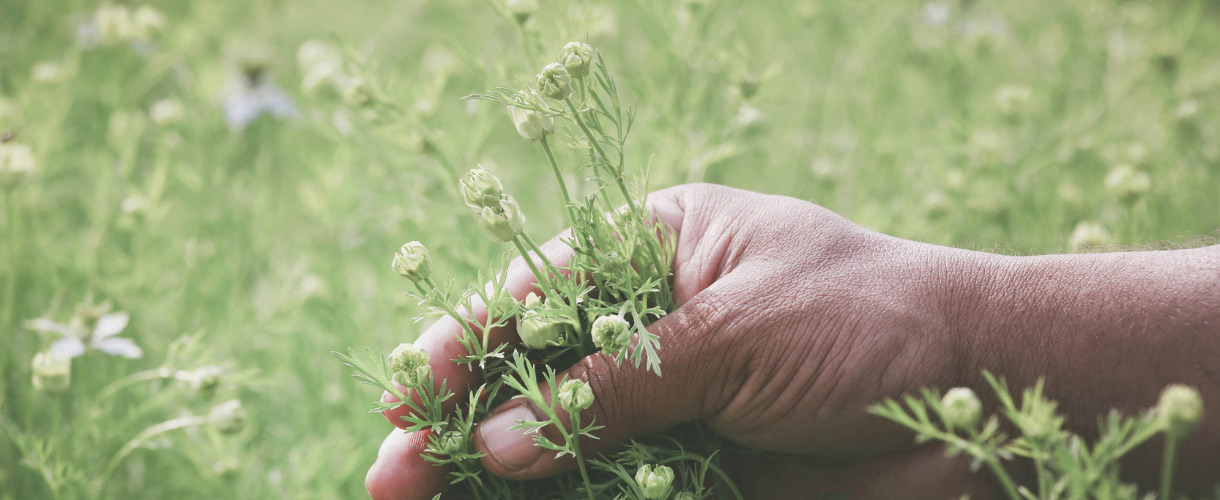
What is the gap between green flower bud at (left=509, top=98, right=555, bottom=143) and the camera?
680 millimetres

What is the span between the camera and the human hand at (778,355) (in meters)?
0.72

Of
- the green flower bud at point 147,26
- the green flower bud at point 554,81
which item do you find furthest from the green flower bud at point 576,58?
the green flower bud at point 147,26

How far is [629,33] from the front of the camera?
2174 millimetres

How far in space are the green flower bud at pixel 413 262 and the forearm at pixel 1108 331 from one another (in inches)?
18.3

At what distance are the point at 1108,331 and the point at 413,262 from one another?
1.93 ft

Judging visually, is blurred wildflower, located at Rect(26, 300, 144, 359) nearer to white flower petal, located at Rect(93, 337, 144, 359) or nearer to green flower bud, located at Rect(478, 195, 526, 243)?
white flower petal, located at Rect(93, 337, 144, 359)

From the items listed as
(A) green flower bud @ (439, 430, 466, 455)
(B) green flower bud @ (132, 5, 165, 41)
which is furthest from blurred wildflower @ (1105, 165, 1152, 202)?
(B) green flower bud @ (132, 5, 165, 41)

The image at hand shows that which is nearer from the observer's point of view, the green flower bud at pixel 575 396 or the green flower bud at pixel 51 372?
the green flower bud at pixel 575 396

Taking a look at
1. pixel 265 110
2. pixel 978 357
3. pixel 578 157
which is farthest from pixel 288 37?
pixel 978 357

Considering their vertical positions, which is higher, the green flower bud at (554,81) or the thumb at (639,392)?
the green flower bud at (554,81)

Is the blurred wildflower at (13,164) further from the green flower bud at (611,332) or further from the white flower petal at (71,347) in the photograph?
the green flower bud at (611,332)

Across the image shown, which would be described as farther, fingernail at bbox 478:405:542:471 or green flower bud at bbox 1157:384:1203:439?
fingernail at bbox 478:405:542:471

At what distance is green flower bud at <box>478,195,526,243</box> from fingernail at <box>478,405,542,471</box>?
0.16m

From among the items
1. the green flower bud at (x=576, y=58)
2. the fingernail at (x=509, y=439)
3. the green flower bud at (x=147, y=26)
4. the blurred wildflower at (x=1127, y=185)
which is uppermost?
the green flower bud at (x=147, y=26)
